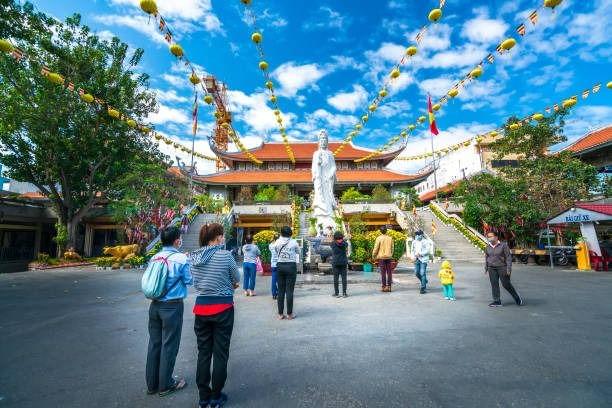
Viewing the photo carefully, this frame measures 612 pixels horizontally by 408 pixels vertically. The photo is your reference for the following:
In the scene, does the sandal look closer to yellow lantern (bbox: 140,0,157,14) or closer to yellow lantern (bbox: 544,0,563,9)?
yellow lantern (bbox: 140,0,157,14)

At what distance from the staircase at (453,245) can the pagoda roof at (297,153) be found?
11.5m

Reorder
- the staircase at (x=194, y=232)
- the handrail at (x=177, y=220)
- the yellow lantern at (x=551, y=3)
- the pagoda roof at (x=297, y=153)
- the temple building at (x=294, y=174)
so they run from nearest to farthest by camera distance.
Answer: the yellow lantern at (x=551, y=3)
the handrail at (x=177, y=220)
the staircase at (x=194, y=232)
the temple building at (x=294, y=174)
the pagoda roof at (x=297, y=153)

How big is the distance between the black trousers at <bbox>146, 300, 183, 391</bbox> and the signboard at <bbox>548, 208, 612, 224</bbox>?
14.1 m

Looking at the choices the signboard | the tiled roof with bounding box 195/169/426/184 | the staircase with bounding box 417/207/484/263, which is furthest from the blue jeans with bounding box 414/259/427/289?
the tiled roof with bounding box 195/169/426/184

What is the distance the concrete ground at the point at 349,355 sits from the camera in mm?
2648

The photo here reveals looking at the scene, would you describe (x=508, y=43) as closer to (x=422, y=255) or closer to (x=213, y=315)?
(x=422, y=255)

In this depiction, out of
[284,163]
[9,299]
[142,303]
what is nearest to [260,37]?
[142,303]

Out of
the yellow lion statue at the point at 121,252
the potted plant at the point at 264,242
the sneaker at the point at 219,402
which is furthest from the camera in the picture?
the yellow lion statue at the point at 121,252

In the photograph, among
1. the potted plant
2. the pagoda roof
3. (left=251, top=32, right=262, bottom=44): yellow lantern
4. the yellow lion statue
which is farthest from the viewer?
the pagoda roof

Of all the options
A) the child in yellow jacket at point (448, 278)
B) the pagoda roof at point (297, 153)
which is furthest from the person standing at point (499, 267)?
the pagoda roof at point (297, 153)

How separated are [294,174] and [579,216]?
21.1 metres

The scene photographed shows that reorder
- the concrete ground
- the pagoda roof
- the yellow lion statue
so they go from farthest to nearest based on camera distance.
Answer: the pagoda roof, the yellow lion statue, the concrete ground

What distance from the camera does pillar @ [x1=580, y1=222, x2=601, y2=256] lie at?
11.7 m

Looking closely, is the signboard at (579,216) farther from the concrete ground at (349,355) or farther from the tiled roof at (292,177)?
the tiled roof at (292,177)
